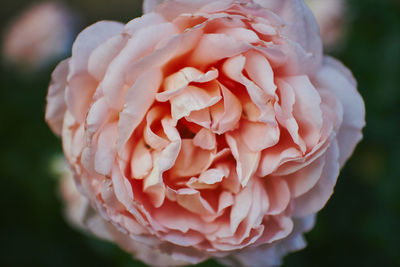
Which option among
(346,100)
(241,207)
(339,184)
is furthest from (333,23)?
(241,207)

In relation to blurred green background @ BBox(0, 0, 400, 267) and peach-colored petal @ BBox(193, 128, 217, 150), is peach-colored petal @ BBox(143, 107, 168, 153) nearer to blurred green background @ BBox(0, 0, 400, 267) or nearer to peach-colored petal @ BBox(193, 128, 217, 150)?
peach-colored petal @ BBox(193, 128, 217, 150)

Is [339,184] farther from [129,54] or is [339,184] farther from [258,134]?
[129,54]

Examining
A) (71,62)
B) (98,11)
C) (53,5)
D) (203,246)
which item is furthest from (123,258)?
(98,11)

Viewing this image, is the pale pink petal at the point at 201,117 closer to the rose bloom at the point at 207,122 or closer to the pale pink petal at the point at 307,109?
the rose bloom at the point at 207,122

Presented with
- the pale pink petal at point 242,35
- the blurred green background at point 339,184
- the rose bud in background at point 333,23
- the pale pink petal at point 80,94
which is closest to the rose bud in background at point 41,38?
the blurred green background at point 339,184

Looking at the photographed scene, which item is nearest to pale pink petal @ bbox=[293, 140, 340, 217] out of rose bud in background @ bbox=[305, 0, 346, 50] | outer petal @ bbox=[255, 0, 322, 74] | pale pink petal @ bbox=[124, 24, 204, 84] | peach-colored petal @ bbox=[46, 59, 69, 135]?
outer petal @ bbox=[255, 0, 322, 74]

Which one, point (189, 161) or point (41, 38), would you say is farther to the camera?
point (41, 38)

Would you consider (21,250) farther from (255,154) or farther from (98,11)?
(98,11)
